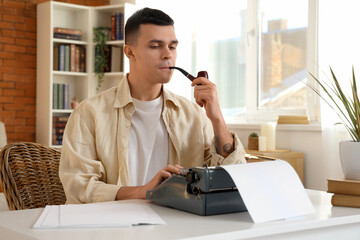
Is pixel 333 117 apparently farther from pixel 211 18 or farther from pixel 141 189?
pixel 141 189

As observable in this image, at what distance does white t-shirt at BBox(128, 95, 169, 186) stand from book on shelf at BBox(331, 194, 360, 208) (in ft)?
2.40

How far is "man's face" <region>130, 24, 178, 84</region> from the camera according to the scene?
2.05m

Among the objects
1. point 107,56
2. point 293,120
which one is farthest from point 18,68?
point 293,120

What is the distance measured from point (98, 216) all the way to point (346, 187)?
0.69 metres

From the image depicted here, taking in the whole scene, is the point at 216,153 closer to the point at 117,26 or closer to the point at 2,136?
the point at 2,136

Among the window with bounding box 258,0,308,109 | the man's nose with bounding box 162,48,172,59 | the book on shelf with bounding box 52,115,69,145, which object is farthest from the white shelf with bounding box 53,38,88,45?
the man's nose with bounding box 162,48,172,59

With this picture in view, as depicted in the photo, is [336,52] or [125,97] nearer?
[125,97]

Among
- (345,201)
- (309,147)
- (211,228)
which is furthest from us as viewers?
(309,147)

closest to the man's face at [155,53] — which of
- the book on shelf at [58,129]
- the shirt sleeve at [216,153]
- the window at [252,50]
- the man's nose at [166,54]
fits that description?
the man's nose at [166,54]

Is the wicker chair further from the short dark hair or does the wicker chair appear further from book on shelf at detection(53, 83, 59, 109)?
book on shelf at detection(53, 83, 59, 109)

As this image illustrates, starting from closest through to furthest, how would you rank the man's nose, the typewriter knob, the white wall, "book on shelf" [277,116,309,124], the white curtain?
the typewriter knob, the man's nose, the white curtain, the white wall, "book on shelf" [277,116,309,124]

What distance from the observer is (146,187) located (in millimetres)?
1638

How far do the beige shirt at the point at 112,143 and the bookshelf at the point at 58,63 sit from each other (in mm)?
3426

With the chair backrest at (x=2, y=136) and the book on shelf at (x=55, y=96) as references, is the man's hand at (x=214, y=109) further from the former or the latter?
the book on shelf at (x=55, y=96)
